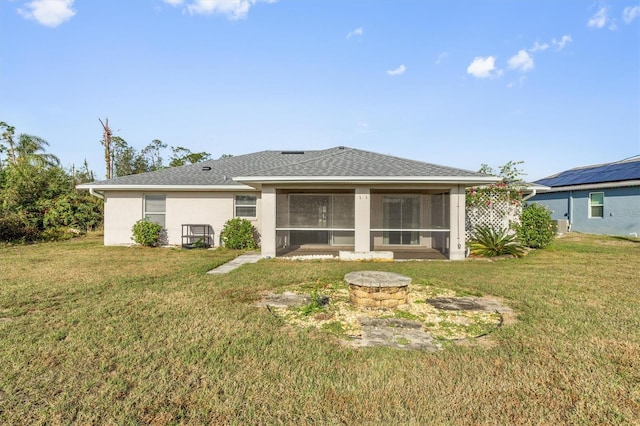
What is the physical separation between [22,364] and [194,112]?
1492 cm

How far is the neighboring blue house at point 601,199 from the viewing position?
49.5 feet

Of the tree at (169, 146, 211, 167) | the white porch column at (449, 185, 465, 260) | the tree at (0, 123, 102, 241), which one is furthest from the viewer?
the tree at (169, 146, 211, 167)

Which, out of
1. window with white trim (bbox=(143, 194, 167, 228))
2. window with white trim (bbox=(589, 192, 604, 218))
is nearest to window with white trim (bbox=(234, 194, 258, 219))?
window with white trim (bbox=(143, 194, 167, 228))

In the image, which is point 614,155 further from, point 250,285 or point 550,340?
point 250,285

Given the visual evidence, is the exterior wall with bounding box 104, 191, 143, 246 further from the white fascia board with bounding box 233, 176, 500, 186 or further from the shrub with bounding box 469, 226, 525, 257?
the shrub with bounding box 469, 226, 525, 257

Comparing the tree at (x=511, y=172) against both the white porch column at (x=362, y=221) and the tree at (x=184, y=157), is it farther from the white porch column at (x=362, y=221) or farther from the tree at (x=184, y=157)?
the tree at (x=184, y=157)

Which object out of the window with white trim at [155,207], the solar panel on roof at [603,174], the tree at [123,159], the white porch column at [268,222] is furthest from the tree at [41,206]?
the solar panel on roof at [603,174]

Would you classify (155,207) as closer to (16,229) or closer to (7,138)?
(16,229)

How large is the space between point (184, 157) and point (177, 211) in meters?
26.2

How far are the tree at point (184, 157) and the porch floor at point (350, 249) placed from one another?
2629cm

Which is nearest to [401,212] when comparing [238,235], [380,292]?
[238,235]

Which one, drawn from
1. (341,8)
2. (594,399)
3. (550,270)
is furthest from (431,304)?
(341,8)

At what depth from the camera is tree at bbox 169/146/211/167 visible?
34.2 metres

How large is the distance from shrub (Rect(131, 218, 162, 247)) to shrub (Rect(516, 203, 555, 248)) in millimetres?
13855
